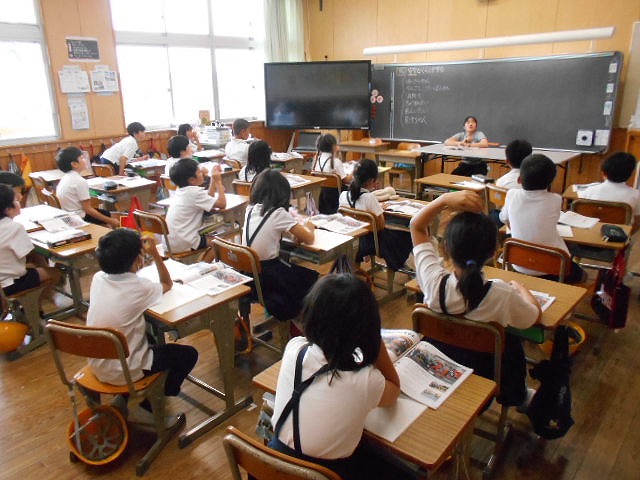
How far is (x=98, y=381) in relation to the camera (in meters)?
2.17

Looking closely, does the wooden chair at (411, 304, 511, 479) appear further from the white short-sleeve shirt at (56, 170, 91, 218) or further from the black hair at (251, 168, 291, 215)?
the white short-sleeve shirt at (56, 170, 91, 218)

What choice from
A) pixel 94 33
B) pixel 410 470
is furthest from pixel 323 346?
pixel 94 33

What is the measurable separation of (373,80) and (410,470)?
23.7 feet

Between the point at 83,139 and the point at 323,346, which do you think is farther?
the point at 83,139

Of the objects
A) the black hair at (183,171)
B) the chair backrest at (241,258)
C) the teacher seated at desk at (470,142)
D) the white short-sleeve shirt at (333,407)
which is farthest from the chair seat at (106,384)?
the teacher seated at desk at (470,142)

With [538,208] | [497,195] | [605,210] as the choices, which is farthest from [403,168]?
[538,208]

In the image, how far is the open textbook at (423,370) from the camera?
1.52 m

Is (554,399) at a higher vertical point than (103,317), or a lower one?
lower

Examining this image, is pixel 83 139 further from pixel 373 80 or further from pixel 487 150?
pixel 487 150

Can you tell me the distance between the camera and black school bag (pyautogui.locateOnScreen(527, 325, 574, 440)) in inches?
80.3

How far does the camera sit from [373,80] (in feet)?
25.8

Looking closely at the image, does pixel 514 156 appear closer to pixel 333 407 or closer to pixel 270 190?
pixel 270 190

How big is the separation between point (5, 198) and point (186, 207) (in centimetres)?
116

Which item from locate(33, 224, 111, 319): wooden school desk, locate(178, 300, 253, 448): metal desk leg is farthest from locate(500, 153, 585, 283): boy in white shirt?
locate(33, 224, 111, 319): wooden school desk
